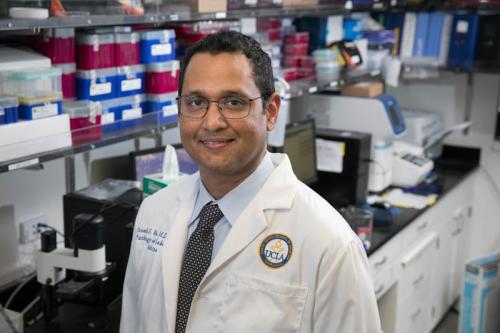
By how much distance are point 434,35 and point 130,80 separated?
8.46 ft

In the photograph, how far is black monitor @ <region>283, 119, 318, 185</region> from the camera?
10.6 feet

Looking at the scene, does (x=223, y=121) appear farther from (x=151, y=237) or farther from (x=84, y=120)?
(x=84, y=120)

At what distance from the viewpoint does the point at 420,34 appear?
168 inches

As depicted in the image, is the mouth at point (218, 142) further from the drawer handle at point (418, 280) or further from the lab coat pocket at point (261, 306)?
the drawer handle at point (418, 280)

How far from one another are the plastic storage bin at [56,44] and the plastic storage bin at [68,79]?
0.02 m

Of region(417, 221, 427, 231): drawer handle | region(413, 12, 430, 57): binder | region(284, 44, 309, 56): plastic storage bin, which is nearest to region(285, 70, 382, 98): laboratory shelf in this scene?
region(284, 44, 309, 56): plastic storage bin

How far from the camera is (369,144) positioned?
11.4 ft

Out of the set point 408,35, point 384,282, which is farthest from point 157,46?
point 408,35

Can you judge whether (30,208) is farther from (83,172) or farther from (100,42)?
A: (100,42)

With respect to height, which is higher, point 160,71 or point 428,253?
point 160,71

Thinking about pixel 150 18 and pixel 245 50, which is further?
pixel 150 18

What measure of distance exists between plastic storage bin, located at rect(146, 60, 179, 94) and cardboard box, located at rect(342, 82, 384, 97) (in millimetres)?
1664

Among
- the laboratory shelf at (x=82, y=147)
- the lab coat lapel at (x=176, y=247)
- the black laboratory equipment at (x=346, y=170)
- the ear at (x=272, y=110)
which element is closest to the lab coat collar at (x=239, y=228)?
the lab coat lapel at (x=176, y=247)

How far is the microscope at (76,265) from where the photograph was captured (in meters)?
1.82
